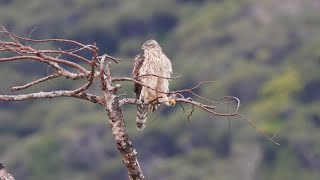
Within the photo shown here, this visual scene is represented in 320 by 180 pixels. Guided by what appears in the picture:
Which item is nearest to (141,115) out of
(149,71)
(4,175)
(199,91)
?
(149,71)

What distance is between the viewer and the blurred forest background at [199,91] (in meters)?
32.4

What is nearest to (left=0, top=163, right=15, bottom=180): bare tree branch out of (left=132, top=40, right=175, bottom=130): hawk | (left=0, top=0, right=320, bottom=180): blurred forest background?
(left=132, top=40, right=175, bottom=130): hawk

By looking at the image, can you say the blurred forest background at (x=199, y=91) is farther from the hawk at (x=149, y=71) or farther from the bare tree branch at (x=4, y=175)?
the bare tree branch at (x=4, y=175)

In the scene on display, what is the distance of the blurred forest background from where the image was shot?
1275 inches

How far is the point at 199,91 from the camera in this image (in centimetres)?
3494

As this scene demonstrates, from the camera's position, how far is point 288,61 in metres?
39.5

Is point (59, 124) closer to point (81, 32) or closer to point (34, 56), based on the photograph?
point (81, 32)

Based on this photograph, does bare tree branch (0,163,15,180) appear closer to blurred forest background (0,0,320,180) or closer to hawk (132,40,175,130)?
hawk (132,40,175,130)

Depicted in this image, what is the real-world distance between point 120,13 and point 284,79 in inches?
264

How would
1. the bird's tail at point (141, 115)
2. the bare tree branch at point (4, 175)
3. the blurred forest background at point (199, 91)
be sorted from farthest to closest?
the blurred forest background at point (199, 91) < the bird's tail at point (141, 115) < the bare tree branch at point (4, 175)

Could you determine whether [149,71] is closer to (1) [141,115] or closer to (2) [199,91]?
(1) [141,115]

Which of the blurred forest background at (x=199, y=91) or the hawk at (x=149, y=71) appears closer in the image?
the hawk at (x=149, y=71)

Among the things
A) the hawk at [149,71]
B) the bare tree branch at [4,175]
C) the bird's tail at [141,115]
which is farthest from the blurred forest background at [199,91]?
the bare tree branch at [4,175]

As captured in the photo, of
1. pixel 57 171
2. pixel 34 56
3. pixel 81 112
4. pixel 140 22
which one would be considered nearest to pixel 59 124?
pixel 81 112
